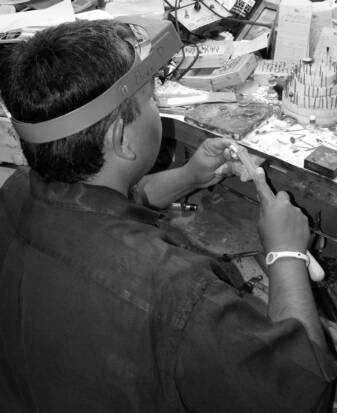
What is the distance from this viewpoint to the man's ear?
733 millimetres

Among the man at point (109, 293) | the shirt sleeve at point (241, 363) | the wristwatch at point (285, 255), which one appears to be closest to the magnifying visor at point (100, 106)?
the man at point (109, 293)

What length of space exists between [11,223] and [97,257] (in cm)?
23

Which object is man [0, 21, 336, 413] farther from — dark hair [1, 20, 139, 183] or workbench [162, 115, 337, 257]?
workbench [162, 115, 337, 257]

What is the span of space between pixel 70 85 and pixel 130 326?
375 mm

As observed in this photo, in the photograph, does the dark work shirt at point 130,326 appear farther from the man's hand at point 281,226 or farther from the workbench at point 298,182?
the workbench at point 298,182

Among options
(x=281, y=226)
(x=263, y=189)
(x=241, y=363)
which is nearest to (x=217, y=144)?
(x=263, y=189)

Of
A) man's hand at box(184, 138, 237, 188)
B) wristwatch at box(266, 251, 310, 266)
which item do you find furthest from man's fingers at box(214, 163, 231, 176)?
wristwatch at box(266, 251, 310, 266)

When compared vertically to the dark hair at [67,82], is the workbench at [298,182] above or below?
below

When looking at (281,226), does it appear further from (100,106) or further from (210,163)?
(100,106)

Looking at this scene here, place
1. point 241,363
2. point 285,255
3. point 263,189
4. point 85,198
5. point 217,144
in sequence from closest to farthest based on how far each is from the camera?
point 241,363 → point 85,198 → point 285,255 → point 263,189 → point 217,144

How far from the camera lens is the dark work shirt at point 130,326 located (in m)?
0.60

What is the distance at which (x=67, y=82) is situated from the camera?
653 millimetres

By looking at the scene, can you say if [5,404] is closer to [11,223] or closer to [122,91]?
[11,223]

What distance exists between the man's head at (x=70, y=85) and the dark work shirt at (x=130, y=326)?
0.05m
